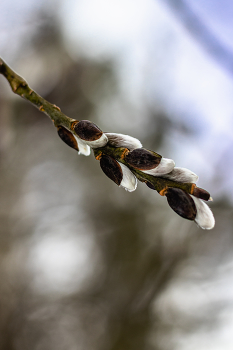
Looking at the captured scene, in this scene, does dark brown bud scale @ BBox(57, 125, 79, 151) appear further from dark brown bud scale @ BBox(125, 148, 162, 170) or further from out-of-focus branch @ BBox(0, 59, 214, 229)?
dark brown bud scale @ BBox(125, 148, 162, 170)

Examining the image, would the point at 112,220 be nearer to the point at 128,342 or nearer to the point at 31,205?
the point at 31,205

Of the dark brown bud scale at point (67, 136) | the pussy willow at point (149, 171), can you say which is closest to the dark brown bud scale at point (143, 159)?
the pussy willow at point (149, 171)

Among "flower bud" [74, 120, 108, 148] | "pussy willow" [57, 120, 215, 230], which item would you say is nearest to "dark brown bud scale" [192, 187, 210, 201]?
"pussy willow" [57, 120, 215, 230]

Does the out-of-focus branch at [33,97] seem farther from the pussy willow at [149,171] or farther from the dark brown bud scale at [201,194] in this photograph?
the dark brown bud scale at [201,194]

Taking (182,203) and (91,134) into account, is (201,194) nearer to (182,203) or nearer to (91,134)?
(182,203)

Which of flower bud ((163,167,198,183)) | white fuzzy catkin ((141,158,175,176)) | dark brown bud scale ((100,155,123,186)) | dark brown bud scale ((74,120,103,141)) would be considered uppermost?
flower bud ((163,167,198,183))

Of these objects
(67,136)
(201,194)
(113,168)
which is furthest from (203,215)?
(67,136)
